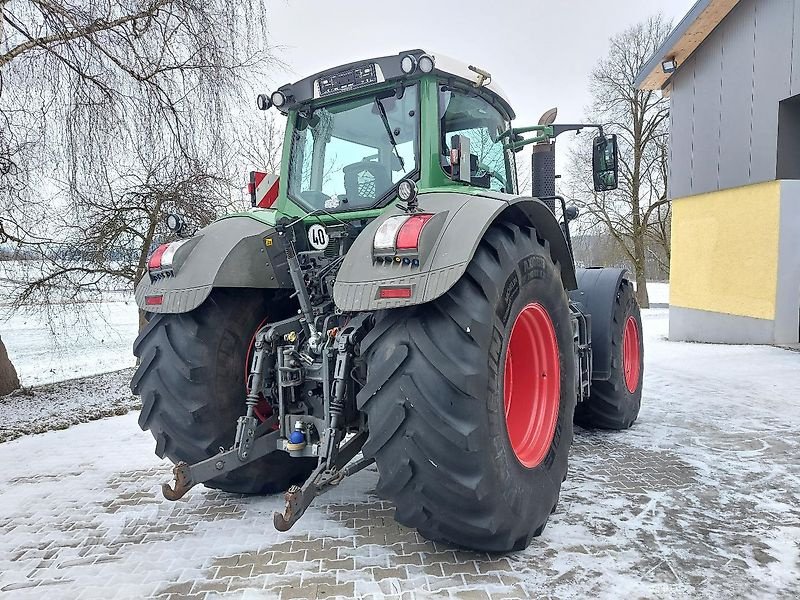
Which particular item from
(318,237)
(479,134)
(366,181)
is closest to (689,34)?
(479,134)

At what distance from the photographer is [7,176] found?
6.74 metres

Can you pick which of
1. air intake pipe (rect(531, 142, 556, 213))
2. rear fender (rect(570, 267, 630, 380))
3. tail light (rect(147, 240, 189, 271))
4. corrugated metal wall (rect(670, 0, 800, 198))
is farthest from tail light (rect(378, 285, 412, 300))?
corrugated metal wall (rect(670, 0, 800, 198))

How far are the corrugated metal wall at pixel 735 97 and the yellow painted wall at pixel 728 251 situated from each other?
0.31 metres

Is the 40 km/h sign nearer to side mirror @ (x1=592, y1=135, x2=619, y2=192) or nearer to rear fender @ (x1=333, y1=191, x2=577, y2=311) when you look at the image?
rear fender @ (x1=333, y1=191, x2=577, y2=311)

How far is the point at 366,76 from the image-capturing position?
10.4ft

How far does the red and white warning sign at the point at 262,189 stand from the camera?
12.8 ft

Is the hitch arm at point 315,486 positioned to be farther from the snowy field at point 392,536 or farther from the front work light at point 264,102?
the front work light at point 264,102

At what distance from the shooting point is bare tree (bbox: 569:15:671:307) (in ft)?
65.6

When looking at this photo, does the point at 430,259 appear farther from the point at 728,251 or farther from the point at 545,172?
the point at 728,251

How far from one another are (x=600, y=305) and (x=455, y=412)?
285 cm

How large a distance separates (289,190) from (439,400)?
190cm

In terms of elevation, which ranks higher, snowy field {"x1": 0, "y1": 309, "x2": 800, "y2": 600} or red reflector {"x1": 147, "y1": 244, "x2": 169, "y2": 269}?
red reflector {"x1": 147, "y1": 244, "x2": 169, "y2": 269}

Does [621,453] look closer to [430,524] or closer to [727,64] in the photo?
[430,524]

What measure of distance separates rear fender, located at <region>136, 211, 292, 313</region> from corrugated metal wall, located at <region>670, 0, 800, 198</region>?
30.8 feet
